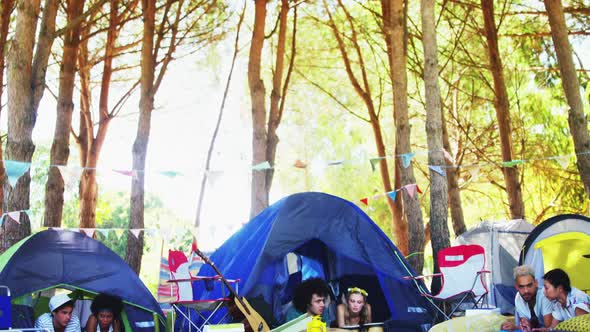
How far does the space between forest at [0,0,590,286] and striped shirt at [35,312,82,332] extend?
1596 millimetres

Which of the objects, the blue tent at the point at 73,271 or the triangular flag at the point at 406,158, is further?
the triangular flag at the point at 406,158

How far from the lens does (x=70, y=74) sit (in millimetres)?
9727

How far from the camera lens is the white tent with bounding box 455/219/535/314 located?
8.38 metres

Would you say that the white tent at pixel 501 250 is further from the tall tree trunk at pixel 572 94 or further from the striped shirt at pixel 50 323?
the striped shirt at pixel 50 323

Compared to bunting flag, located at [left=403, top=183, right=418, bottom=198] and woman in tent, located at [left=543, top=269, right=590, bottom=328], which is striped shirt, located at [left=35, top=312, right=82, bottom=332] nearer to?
woman in tent, located at [left=543, top=269, right=590, bottom=328]

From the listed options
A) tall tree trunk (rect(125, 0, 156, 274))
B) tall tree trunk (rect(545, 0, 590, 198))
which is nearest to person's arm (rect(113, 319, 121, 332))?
tall tree trunk (rect(125, 0, 156, 274))

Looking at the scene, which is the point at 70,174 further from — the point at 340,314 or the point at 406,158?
the point at 406,158

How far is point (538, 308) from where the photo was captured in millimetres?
5570

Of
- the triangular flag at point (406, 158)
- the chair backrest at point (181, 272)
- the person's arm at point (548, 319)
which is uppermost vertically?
the triangular flag at point (406, 158)

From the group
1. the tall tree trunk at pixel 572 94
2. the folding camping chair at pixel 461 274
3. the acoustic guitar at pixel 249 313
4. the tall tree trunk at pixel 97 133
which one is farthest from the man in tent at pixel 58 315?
the tall tree trunk at pixel 97 133

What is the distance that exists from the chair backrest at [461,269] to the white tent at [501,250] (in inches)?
67.4

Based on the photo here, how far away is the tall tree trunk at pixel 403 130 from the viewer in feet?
30.1

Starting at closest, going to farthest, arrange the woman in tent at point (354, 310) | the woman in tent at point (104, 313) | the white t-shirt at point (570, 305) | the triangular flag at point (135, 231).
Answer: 1. the white t-shirt at point (570, 305)
2. the woman in tent at point (104, 313)
3. the woman in tent at point (354, 310)
4. the triangular flag at point (135, 231)

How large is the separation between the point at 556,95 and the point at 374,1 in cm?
425
